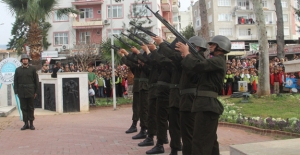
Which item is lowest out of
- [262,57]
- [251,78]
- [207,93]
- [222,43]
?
[207,93]

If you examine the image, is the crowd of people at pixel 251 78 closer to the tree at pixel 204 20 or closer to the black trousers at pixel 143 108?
the tree at pixel 204 20

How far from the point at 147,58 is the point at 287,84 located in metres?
12.7

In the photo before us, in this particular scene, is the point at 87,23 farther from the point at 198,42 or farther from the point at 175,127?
the point at 198,42

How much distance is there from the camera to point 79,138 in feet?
28.1

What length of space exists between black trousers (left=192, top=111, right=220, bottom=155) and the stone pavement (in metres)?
2.14

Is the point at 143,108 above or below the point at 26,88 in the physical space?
below

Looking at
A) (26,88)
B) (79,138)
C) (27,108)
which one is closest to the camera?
(79,138)

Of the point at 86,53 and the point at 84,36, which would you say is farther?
the point at 84,36

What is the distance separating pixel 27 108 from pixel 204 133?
7012 millimetres

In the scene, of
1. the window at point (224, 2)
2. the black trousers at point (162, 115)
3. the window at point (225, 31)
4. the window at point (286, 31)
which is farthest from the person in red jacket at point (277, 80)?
the window at point (286, 31)

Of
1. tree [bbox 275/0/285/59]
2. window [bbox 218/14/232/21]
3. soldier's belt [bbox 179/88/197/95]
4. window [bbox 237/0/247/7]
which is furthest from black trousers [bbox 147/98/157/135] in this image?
window [bbox 237/0/247/7]

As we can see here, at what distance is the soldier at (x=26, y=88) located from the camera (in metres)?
10.1

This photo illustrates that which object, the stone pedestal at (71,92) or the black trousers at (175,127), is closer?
the black trousers at (175,127)

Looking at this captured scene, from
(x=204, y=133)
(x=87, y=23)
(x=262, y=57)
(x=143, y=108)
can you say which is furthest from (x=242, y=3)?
(x=204, y=133)
